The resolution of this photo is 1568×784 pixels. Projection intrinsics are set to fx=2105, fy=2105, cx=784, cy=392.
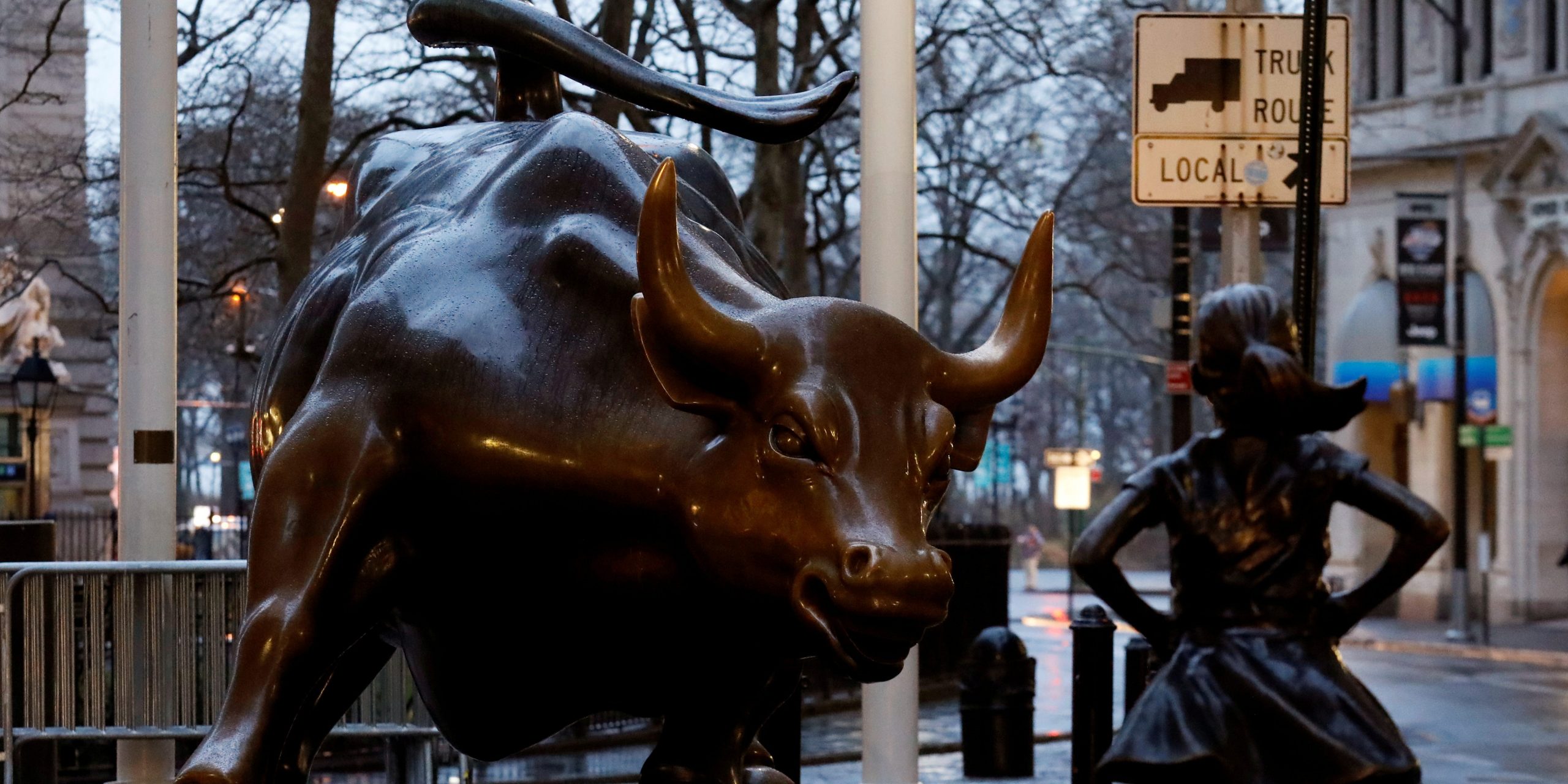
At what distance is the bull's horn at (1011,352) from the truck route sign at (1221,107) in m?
6.98

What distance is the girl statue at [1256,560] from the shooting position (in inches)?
218

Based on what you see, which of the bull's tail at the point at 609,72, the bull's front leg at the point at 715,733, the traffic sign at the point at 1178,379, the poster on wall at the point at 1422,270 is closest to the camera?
the bull's front leg at the point at 715,733

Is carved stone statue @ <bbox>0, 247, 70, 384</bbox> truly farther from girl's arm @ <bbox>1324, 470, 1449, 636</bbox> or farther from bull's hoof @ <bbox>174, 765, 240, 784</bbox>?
bull's hoof @ <bbox>174, 765, 240, 784</bbox>

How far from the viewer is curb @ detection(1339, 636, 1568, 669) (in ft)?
85.2

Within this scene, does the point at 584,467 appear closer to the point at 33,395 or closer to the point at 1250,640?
the point at 1250,640

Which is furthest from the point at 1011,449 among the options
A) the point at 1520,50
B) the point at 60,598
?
the point at 60,598

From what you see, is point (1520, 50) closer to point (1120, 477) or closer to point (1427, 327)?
point (1427, 327)

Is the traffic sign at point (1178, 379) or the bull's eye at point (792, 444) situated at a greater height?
the traffic sign at point (1178, 379)

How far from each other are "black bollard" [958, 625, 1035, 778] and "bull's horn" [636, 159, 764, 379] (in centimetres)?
1009

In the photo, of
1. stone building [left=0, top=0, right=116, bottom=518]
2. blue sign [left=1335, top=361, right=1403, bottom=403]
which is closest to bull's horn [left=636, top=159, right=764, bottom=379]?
stone building [left=0, top=0, right=116, bottom=518]

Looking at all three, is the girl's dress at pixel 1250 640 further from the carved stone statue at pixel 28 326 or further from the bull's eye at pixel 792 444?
the carved stone statue at pixel 28 326

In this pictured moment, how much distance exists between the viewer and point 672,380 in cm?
288

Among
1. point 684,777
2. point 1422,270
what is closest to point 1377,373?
point 1422,270

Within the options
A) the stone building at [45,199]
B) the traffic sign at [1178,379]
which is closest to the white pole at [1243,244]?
the traffic sign at [1178,379]
